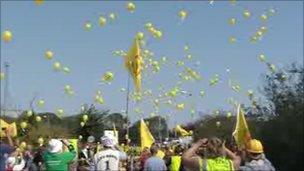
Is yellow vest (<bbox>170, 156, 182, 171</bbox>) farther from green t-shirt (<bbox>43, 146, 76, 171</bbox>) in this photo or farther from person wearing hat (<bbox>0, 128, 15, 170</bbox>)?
person wearing hat (<bbox>0, 128, 15, 170</bbox>)

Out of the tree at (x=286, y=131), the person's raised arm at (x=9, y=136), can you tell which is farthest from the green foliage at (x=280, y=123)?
the person's raised arm at (x=9, y=136)

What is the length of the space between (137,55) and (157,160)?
5328mm

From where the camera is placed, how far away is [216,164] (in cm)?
924

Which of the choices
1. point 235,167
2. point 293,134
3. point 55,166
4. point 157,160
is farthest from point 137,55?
point 293,134

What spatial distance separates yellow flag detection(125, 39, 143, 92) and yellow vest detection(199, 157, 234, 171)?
9.02m

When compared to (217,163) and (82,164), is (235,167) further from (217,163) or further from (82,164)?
(82,164)

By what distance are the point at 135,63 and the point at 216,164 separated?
9.87 m

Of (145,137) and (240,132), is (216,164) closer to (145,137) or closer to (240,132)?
(240,132)

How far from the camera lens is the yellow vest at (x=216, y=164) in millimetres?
9211

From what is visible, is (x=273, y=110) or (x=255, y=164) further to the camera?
(x=273, y=110)

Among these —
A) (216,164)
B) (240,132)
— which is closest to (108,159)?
(216,164)

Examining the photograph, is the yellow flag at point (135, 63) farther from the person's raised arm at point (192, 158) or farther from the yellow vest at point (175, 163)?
the person's raised arm at point (192, 158)

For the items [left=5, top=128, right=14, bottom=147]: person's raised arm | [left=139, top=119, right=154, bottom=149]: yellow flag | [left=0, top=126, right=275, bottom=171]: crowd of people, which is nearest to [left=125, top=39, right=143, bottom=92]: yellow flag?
[left=0, top=126, right=275, bottom=171]: crowd of people

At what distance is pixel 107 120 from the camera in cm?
4956
